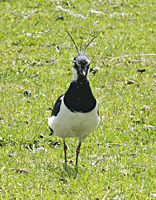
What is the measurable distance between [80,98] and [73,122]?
1.05 ft

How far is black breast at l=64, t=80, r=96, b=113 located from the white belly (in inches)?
2.5

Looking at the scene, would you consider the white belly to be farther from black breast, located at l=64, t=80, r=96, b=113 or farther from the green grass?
the green grass

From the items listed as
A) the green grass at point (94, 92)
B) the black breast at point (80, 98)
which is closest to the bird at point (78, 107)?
the black breast at point (80, 98)

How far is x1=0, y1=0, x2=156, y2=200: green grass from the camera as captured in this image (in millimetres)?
5070

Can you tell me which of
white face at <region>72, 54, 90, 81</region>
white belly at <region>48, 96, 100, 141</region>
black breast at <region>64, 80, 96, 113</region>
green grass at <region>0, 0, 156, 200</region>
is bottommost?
green grass at <region>0, 0, 156, 200</region>

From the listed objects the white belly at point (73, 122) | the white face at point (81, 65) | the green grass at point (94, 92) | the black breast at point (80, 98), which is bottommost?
the green grass at point (94, 92)

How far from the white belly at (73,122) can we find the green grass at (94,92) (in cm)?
58

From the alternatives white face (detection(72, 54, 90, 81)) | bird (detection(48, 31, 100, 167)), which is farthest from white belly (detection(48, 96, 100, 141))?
white face (detection(72, 54, 90, 81))

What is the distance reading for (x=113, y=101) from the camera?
24.6 feet

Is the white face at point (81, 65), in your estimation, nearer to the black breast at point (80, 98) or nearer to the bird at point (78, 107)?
the bird at point (78, 107)

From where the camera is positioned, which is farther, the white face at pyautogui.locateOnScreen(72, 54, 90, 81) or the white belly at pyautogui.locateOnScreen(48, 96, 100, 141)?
the white belly at pyautogui.locateOnScreen(48, 96, 100, 141)

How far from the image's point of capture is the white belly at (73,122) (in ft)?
16.1

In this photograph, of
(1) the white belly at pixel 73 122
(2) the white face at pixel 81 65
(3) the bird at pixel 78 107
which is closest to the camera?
(2) the white face at pixel 81 65

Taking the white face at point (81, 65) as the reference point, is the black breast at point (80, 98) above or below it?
below
